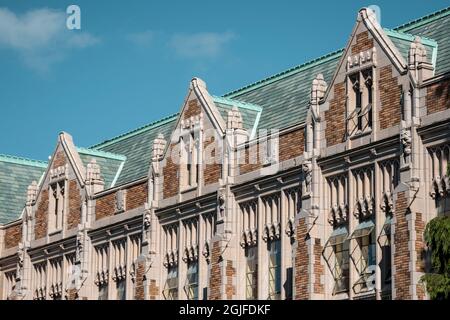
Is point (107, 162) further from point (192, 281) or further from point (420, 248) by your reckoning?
point (420, 248)

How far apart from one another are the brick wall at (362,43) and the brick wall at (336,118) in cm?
131

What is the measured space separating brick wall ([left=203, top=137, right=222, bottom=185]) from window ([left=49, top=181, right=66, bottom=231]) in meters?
11.4

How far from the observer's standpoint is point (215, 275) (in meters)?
56.0

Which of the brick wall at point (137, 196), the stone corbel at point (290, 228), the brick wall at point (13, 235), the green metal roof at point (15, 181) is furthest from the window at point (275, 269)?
the green metal roof at point (15, 181)

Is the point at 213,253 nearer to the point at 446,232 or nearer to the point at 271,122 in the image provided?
the point at 271,122

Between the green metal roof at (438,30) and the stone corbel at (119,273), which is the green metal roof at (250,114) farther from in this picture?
the stone corbel at (119,273)

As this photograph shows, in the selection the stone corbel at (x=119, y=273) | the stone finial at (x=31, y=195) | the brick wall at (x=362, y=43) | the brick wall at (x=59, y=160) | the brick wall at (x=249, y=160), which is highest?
the brick wall at (x=362, y=43)

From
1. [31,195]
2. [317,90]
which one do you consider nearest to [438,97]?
[317,90]

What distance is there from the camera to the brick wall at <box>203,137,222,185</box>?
57.0m

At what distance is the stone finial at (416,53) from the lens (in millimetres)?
48188

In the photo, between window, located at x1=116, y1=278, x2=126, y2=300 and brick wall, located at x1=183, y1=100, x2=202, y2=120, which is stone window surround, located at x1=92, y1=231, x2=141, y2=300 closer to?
window, located at x1=116, y1=278, x2=126, y2=300
